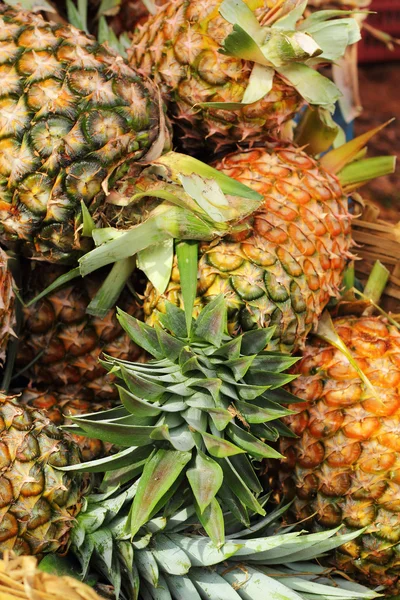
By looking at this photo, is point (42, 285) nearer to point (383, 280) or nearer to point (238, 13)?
point (238, 13)

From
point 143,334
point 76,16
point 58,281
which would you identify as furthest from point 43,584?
point 76,16

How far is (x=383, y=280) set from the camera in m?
2.05

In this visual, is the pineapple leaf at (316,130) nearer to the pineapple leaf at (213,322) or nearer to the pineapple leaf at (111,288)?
the pineapple leaf at (111,288)

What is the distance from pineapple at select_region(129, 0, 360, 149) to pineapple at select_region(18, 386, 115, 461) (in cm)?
78

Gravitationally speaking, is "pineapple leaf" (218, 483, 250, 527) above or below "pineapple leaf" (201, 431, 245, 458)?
below

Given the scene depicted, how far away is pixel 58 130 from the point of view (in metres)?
1.46

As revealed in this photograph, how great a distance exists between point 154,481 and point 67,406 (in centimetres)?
55

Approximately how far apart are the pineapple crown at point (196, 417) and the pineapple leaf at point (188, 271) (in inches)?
1.7

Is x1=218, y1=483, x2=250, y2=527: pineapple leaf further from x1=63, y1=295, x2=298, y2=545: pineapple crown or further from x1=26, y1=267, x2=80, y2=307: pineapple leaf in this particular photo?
x1=26, y1=267, x2=80, y2=307: pineapple leaf

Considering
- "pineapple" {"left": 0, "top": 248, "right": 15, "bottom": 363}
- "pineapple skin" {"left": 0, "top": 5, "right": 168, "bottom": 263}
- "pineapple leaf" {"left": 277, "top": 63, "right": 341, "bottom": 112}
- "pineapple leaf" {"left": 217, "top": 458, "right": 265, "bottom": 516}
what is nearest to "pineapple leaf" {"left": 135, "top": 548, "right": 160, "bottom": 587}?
"pineapple leaf" {"left": 217, "top": 458, "right": 265, "bottom": 516}

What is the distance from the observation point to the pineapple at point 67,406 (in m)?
1.63

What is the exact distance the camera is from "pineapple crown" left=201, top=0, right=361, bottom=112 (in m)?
1.57

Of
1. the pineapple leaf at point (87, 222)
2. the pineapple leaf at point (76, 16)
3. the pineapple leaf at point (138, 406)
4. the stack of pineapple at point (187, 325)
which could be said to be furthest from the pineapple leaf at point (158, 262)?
the pineapple leaf at point (76, 16)

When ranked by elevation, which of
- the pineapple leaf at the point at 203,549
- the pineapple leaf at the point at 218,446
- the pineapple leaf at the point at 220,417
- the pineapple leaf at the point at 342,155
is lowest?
the pineapple leaf at the point at 203,549
